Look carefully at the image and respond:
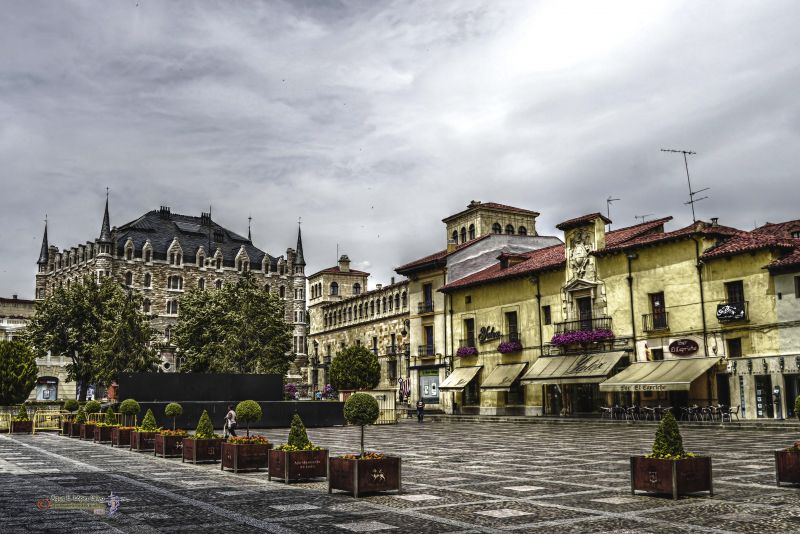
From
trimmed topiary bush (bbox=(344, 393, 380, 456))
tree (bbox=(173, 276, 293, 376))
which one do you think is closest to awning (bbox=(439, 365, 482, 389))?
tree (bbox=(173, 276, 293, 376))

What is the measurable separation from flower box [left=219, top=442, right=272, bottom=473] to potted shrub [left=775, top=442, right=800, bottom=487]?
1016 centimetres

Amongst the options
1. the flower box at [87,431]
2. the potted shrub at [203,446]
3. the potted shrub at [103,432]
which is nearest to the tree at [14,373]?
the flower box at [87,431]

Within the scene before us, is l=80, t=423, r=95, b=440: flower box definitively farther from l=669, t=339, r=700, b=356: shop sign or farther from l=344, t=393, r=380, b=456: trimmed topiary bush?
l=669, t=339, r=700, b=356: shop sign

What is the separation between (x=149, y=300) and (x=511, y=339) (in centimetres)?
5645

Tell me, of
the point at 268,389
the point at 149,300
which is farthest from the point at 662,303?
the point at 149,300

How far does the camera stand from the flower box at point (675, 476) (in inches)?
493

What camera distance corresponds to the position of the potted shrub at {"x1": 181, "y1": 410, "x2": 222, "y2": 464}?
19516mm

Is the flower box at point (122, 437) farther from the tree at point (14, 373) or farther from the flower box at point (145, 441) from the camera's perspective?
the tree at point (14, 373)

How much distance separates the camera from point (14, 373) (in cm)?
4500

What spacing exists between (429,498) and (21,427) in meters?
29.4

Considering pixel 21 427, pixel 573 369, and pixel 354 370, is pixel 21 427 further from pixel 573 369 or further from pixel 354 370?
pixel 573 369

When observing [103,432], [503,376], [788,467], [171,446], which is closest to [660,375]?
[503,376]

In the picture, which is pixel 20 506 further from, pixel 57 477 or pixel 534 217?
pixel 534 217

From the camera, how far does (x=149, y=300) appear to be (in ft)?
300
